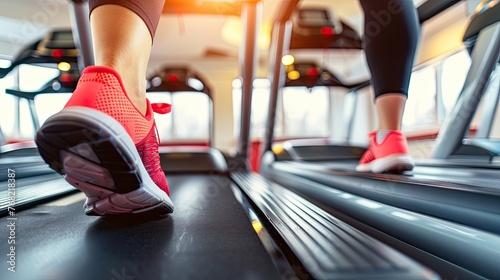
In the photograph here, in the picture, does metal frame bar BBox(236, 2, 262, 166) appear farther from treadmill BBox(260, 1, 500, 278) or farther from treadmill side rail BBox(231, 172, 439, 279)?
treadmill side rail BBox(231, 172, 439, 279)

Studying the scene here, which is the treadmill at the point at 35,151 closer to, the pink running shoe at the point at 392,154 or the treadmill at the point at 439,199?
the treadmill at the point at 439,199

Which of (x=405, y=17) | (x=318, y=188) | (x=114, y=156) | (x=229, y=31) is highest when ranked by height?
(x=229, y=31)

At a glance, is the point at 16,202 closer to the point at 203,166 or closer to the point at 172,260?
the point at 172,260

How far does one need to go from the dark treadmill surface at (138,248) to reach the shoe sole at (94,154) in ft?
0.30

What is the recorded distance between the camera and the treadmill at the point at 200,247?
1.44 ft

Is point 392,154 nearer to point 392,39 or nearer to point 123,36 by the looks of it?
point 392,39

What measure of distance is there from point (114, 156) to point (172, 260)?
0.20 metres

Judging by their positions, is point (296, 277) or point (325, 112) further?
point (325, 112)

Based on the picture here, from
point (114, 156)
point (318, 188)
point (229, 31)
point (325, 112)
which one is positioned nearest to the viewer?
point (114, 156)

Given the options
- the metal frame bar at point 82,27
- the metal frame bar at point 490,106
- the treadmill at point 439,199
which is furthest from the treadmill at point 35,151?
the metal frame bar at point 490,106

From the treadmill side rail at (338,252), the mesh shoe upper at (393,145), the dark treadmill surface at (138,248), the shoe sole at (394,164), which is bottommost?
the dark treadmill surface at (138,248)

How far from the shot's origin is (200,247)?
554mm

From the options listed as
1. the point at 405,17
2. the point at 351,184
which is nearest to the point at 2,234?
the point at 351,184

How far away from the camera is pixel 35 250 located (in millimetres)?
564
